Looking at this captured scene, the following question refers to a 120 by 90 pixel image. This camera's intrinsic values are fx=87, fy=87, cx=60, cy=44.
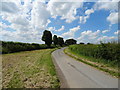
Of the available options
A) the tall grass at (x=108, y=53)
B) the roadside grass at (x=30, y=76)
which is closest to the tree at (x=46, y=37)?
the tall grass at (x=108, y=53)

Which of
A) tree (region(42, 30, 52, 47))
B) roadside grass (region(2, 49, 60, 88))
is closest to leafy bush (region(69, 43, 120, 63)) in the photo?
roadside grass (region(2, 49, 60, 88))

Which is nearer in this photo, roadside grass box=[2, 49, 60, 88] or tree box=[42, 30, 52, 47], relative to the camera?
roadside grass box=[2, 49, 60, 88]

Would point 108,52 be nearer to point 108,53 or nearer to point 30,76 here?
point 108,53

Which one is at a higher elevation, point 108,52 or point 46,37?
point 46,37

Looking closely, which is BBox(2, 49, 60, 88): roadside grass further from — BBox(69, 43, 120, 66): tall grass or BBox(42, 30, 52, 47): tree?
BBox(42, 30, 52, 47): tree

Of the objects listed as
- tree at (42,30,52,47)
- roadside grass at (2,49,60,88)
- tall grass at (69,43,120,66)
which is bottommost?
roadside grass at (2,49,60,88)

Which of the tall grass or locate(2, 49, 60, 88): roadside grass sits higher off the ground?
the tall grass

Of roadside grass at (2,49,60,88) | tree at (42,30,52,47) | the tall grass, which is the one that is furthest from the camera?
tree at (42,30,52,47)

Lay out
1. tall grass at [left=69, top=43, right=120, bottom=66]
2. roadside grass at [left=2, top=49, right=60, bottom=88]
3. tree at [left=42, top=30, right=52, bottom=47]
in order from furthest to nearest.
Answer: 1. tree at [left=42, top=30, right=52, bottom=47]
2. tall grass at [left=69, top=43, right=120, bottom=66]
3. roadside grass at [left=2, top=49, right=60, bottom=88]

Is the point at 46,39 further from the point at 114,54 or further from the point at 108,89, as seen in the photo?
the point at 108,89

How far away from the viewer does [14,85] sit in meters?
4.64

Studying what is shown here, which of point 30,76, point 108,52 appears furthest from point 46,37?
point 30,76

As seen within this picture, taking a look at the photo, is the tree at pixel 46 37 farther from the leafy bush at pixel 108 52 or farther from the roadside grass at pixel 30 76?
the roadside grass at pixel 30 76

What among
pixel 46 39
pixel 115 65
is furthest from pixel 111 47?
pixel 46 39
